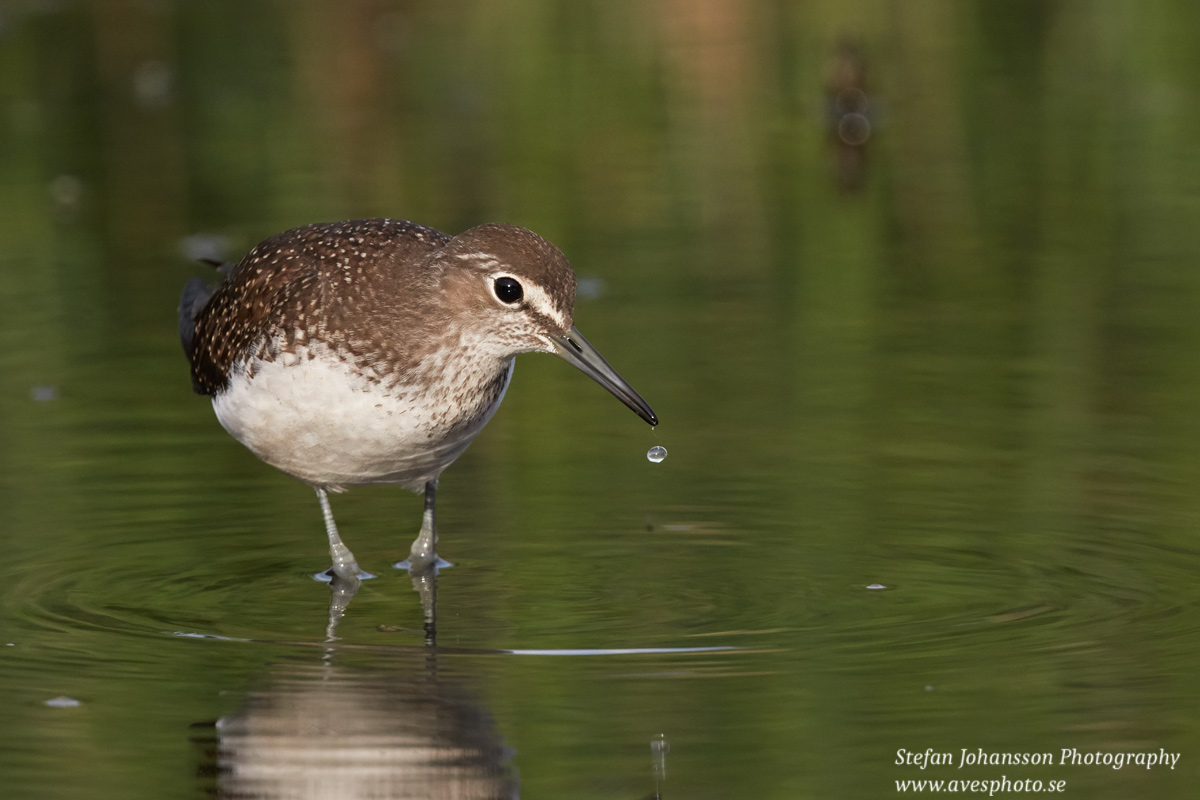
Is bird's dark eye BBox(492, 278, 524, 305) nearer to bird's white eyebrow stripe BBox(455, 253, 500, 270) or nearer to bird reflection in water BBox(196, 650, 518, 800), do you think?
bird's white eyebrow stripe BBox(455, 253, 500, 270)

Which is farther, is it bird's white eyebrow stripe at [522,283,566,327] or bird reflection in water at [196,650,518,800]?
bird's white eyebrow stripe at [522,283,566,327]

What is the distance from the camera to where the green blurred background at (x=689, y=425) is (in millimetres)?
6609

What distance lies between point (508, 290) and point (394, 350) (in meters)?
0.47

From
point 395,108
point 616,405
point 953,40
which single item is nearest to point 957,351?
point 616,405

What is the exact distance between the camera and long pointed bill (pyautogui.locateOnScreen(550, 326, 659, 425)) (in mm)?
7836

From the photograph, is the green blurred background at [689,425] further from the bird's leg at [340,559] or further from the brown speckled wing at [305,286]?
the brown speckled wing at [305,286]

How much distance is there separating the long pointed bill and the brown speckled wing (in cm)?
71

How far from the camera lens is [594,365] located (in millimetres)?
7914

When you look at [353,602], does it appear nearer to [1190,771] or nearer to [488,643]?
[488,643]

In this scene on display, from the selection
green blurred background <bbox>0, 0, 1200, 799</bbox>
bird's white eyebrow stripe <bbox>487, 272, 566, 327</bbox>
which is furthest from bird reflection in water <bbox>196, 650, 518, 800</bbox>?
bird's white eyebrow stripe <bbox>487, 272, 566, 327</bbox>

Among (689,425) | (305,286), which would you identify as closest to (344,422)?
(305,286)

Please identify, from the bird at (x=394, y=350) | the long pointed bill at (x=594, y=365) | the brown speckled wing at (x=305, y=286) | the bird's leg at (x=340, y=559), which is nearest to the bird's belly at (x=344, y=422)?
the bird at (x=394, y=350)

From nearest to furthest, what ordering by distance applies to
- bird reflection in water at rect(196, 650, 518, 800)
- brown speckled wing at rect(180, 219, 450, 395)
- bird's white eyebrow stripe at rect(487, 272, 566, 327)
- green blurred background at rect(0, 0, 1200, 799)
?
bird reflection in water at rect(196, 650, 518, 800)
green blurred background at rect(0, 0, 1200, 799)
bird's white eyebrow stripe at rect(487, 272, 566, 327)
brown speckled wing at rect(180, 219, 450, 395)

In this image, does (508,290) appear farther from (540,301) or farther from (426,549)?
(426,549)
